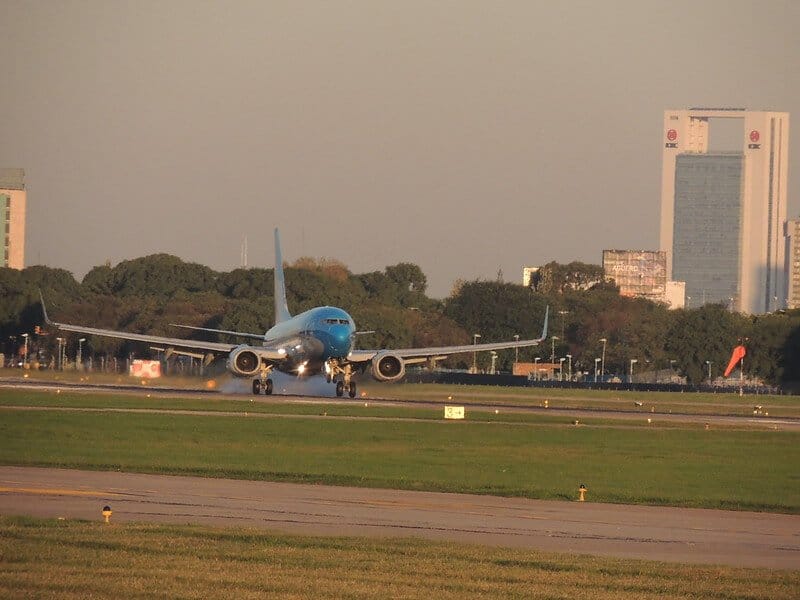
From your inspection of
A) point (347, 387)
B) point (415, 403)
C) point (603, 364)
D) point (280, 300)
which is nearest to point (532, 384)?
point (280, 300)

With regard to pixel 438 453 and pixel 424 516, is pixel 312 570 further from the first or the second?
pixel 438 453

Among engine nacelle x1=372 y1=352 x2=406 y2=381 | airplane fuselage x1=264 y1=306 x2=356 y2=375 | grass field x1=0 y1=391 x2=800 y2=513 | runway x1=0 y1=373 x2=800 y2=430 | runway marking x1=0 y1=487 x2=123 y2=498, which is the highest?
airplane fuselage x1=264 y1=306 x2=356 y2=375

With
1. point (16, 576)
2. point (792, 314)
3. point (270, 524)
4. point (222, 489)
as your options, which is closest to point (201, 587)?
point (16, 576)

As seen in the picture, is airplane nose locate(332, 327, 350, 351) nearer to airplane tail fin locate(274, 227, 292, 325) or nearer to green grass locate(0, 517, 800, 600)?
airplane tail fin locate(274, 227, 292, 325)

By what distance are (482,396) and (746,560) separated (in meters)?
68.4

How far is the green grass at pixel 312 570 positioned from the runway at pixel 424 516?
1.53m

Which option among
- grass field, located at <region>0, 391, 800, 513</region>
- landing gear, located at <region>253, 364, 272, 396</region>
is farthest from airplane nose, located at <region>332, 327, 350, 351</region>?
grass field, located at <region>0, 391, 800, 513</region>

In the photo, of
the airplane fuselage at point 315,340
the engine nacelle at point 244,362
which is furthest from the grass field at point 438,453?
the engine nacelle at point 244,362

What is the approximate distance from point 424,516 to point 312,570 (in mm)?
7705

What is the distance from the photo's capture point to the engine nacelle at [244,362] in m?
82.2

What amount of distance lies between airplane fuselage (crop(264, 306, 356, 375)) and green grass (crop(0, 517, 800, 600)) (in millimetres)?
54235

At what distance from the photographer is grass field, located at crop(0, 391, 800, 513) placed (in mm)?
37562

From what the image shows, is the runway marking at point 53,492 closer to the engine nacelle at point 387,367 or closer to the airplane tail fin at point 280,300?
the engine nacelle at point 387,367

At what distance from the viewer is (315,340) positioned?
80.8 meters
